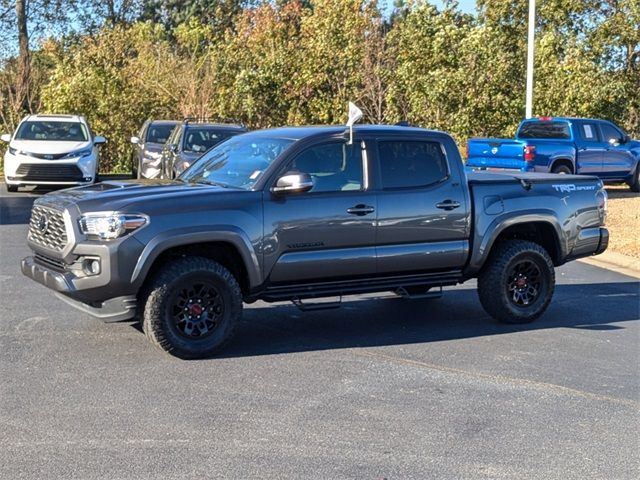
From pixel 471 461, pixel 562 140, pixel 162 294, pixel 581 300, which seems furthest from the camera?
pixel 562 140

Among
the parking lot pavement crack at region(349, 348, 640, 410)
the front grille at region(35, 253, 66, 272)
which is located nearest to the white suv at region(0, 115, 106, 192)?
the front grille at region(35, 253, 66, 272)

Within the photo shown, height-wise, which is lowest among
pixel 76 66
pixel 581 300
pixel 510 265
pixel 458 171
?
pixel 581 300

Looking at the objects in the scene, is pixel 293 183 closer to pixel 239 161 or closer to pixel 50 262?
pixel 239 161

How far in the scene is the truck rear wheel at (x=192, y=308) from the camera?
711cm

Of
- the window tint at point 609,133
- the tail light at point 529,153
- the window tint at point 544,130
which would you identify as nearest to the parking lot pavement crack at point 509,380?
the tail light at point 529,153

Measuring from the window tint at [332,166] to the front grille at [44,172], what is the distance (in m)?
12.8

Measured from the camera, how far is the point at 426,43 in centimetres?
2831

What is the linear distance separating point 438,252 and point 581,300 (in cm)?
273

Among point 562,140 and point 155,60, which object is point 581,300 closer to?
point 562,140

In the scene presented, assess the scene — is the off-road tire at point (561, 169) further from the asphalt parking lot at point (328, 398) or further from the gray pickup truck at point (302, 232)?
the asphalt parking lot at point (328, 398)

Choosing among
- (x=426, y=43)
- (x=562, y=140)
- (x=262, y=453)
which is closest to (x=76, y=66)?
(x=426, y=43)

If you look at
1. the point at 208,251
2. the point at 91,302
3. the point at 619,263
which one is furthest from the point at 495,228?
the point at 619,263

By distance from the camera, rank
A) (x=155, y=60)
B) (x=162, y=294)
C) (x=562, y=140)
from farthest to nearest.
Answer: (x=155, y=60)
(x=562, y=140)
(x=162, y=294)

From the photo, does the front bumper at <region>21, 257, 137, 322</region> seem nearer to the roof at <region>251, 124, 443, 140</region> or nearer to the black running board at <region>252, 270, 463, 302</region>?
A: the black running board at <region>252, 270, 463, 302</region>
